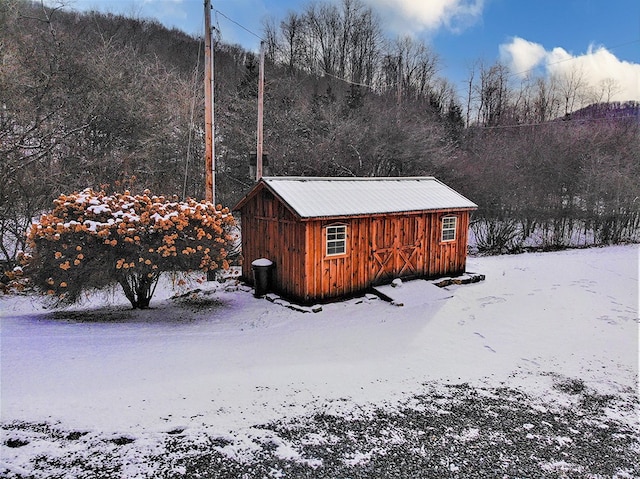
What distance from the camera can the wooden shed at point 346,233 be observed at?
7918mm

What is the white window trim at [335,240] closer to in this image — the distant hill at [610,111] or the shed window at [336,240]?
the shed window at [336,240]

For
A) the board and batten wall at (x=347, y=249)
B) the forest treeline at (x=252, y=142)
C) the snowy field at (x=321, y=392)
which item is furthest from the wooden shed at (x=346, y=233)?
the forest treeline at (x=252, y=142)

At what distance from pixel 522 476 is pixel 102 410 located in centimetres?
377

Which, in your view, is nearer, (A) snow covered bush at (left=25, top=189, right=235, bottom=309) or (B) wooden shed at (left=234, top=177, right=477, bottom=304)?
(A) snow covered bush at (left=25, top=189, right=235, bottom=309)

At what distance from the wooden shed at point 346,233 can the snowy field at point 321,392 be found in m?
0.82

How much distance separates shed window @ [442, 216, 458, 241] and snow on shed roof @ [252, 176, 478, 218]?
1.10 ft

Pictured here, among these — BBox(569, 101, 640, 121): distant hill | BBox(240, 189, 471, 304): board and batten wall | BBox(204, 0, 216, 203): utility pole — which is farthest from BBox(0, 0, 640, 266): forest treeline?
BBox(240, 189, 471, 304): board and batten wall

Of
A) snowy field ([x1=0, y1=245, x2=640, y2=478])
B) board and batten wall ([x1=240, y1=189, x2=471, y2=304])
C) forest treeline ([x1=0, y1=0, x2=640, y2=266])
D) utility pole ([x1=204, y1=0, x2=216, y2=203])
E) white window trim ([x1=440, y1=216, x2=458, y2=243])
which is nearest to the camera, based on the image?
snowy field ([x1=0, y1=245, x2=640, y2=478])

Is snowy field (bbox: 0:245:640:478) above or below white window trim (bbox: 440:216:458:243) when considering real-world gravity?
below

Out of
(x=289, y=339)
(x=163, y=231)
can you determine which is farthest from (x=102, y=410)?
(x=163, y=231)

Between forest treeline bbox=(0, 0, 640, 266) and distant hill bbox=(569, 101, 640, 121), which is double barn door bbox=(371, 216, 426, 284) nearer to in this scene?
forest treeline bbox=(0, 0, 640, 266)

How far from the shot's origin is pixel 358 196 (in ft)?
29.2

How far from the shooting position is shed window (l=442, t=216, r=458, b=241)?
32.4 feet

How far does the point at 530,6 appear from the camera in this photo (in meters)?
16.8
